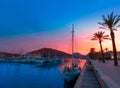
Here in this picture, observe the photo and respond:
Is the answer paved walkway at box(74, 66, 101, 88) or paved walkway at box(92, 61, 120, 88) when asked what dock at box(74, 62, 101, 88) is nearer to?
paved walkway at box(74, 66, 101, 88)

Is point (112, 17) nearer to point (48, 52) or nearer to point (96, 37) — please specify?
point (96, 37)

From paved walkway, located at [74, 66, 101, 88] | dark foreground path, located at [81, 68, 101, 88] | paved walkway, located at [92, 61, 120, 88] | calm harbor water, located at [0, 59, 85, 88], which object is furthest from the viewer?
calm harbor water, located at [0, 59, 85, 88]

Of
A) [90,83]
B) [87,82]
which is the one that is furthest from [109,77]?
[90,83]

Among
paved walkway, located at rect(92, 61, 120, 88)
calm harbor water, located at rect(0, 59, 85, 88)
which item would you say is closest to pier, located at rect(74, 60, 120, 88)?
paved walkway, located at rect(92, 61, 120, 88)

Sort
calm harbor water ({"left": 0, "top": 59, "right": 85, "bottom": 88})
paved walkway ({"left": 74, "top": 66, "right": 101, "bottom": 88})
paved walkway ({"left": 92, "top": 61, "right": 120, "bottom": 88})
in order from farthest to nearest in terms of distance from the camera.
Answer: calm harbor water ({"left": 0, "top": 59, "right": 85, "bottom": 88}), paved walkway ({"left": 74, "top": 66, "right": 101, "bottom": 88}), paved walkway ({"left": 92, "top": 61, "right": 120, "bottom": 88})

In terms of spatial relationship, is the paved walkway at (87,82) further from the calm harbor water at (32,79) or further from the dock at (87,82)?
the calm harbor water at (32,79)

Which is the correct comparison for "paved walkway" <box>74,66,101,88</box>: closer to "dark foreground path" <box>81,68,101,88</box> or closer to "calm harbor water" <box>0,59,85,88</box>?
"dark foreground path" <box>81,68,101,88</box>

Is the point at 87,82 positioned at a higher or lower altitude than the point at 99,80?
lower

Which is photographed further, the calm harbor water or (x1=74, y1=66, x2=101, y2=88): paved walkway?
the calm harbor water

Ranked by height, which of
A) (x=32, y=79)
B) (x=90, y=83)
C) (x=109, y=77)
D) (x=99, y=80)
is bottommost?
(x=32, y=79)

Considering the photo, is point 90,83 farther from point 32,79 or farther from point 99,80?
point 32,79

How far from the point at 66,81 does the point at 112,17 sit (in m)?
16.5


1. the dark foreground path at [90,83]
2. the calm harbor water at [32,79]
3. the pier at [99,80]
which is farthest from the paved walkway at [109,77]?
the calm harbor water at [32,79]

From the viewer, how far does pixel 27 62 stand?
112m
